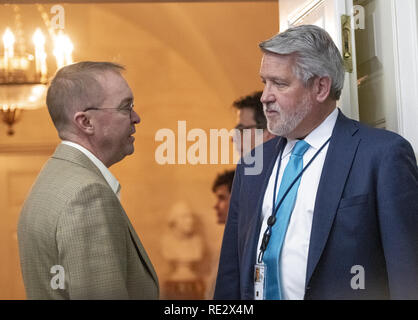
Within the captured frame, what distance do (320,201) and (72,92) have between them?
37.7 inches

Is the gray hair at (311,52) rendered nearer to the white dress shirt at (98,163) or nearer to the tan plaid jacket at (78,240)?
the white dress shirt at (98,163)

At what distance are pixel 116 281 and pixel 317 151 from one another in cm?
97

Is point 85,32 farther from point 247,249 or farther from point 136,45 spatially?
point 247,249

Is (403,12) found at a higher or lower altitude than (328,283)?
higher

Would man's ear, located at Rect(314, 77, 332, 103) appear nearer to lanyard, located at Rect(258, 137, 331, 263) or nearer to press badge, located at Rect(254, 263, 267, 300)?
lanyard, located at Rect(258, 137, 331, 263)

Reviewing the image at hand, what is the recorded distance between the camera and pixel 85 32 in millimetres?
8750

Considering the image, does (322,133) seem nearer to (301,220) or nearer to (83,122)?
(301,220)

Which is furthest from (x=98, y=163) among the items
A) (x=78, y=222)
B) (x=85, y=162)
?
(x=78, y=222)

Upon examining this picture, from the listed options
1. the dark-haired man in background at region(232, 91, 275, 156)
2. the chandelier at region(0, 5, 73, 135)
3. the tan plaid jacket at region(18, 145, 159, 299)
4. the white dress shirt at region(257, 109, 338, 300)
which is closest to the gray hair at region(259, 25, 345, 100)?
the white dress shirt at region(257, 109, 338, 300)

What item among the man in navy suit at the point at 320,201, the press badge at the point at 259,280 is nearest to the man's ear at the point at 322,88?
the man in navy suit at the point at 320,201

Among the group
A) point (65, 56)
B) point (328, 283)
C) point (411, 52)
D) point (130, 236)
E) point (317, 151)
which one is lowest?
point (328, 283)

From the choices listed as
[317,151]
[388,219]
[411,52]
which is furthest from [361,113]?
[388,219]

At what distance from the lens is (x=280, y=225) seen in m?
2.35

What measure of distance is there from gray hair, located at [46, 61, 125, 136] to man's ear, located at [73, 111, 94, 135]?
20 mm
